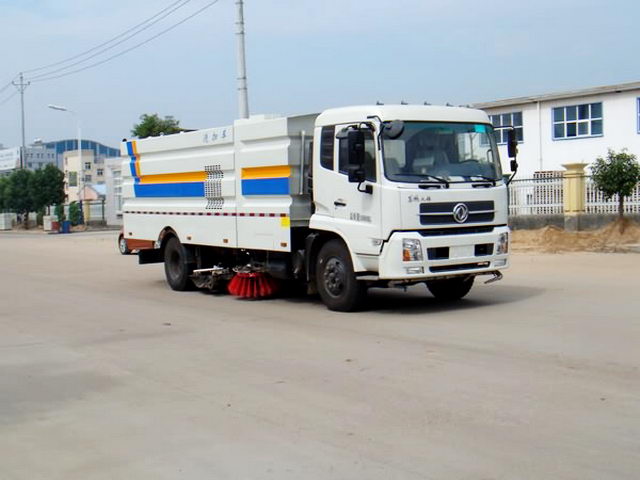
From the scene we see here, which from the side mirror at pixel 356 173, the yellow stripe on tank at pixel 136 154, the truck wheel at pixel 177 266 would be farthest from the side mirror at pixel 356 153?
the yellow stripe on tank at pixel 136 154

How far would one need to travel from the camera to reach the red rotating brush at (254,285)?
1398cm

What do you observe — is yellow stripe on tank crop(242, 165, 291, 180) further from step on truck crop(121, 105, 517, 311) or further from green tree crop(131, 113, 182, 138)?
green tree crop(131, 113, 182, 138)

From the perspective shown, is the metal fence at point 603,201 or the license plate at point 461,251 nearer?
the license plate at point 461,251

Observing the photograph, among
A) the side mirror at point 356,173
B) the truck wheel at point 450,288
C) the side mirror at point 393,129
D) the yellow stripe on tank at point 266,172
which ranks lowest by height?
the truck wheel at point 450,288

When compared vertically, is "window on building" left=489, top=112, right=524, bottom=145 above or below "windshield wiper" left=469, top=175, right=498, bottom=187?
above

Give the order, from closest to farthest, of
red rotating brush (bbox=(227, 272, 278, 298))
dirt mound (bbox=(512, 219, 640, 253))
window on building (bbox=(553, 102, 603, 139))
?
red rotating brush (bbox=(227, 272, 278, 298)), dirt mound (bbox=(512, 219, 640, 253)), window on building (bbox=(553, 102, 603, 139))

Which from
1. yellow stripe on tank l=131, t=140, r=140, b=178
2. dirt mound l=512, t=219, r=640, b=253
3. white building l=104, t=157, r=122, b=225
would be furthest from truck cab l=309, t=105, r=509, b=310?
white building l=104, t=157, r=122, b=225

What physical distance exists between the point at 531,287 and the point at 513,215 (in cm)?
1226

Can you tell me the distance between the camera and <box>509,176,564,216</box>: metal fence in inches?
981

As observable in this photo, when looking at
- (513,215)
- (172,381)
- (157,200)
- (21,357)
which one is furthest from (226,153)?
(513,215)

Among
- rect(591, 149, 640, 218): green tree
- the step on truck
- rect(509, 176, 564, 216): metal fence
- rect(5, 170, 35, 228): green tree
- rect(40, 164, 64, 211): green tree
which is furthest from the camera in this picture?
rect(5, 170, 35, 228): green tree

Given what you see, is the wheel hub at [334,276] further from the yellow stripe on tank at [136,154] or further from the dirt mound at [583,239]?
the dirt mound at [583,239]

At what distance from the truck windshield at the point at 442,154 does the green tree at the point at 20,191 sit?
56.8 metres

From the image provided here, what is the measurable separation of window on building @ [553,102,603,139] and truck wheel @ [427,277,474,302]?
21961 mm
